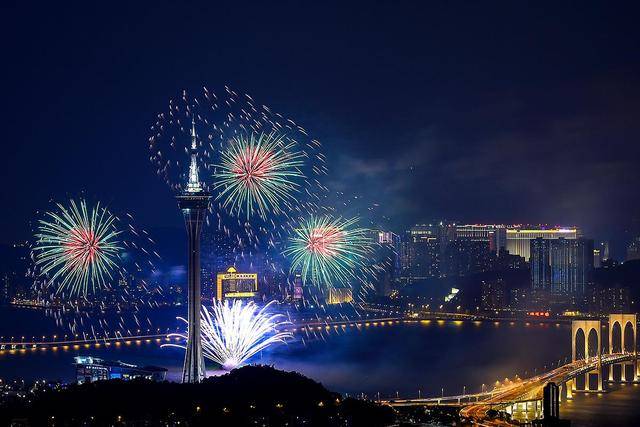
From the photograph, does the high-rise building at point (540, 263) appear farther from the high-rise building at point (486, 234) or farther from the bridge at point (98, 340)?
the bridge at point (98, 340)

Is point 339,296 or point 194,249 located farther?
point 339,296

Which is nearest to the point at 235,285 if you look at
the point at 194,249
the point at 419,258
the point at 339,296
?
the point at 339,296

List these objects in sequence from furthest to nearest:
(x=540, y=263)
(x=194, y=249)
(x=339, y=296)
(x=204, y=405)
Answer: (x=540, y=263)
(x=339, y=296)
(x=194, y=249)
(x=204, y=405)

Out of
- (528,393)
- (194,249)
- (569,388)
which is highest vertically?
(194,249)

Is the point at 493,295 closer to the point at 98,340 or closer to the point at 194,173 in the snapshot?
the point at 98,340

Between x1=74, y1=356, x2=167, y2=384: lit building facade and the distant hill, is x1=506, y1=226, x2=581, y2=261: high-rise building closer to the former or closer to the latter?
x1=74, y1=356, x2=167, y2=384: lit building facade

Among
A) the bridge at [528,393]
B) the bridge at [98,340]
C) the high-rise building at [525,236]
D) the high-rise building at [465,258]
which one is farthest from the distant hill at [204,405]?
the high-rise building at [525,236]

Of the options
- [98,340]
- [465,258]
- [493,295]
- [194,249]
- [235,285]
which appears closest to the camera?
[194,249]
